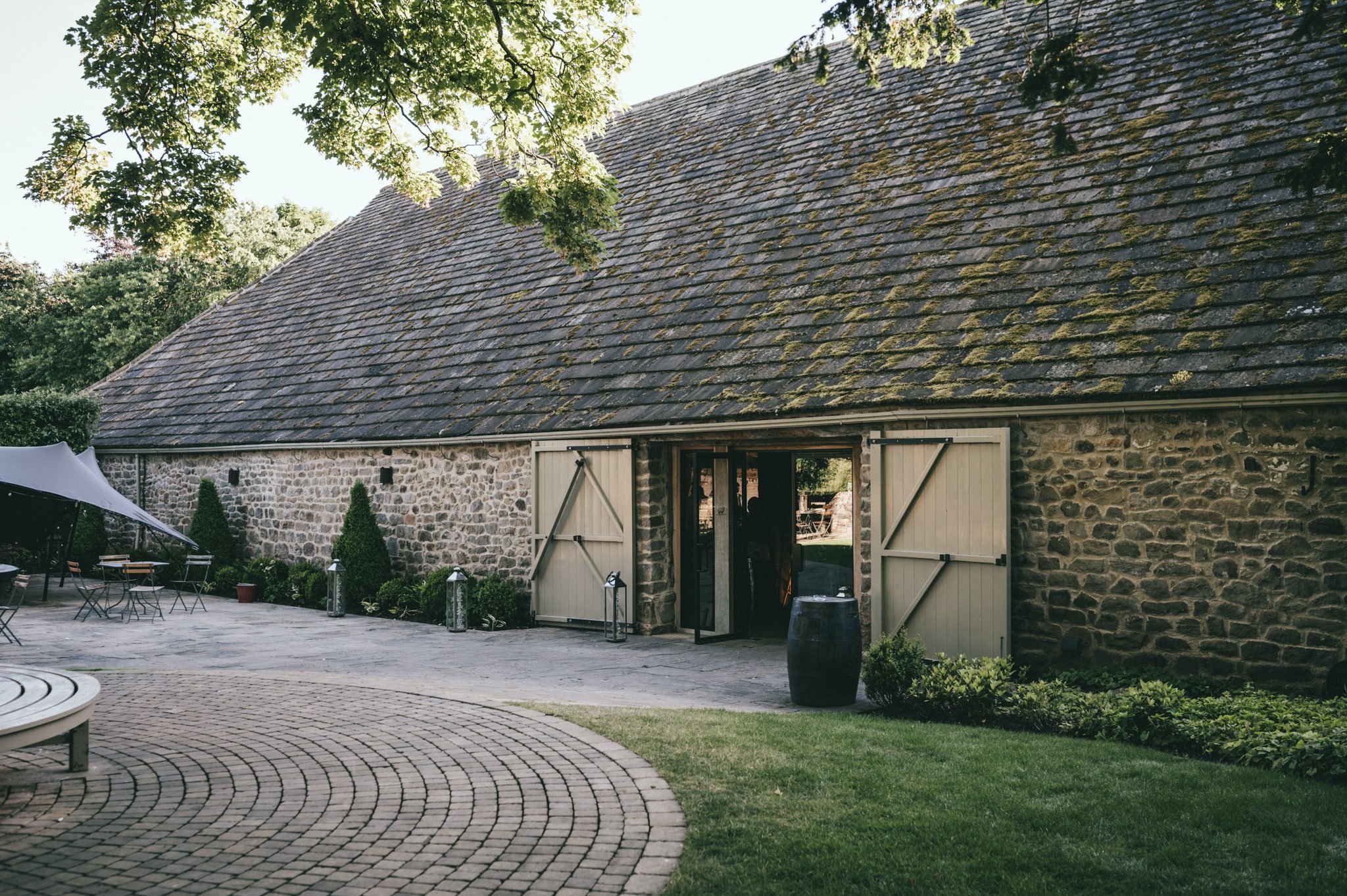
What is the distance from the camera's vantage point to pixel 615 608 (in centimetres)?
1182

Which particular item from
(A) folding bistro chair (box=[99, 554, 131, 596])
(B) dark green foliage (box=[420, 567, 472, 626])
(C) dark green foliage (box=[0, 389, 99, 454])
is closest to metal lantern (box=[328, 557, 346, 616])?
(B) dark green foliage (box=[420, 567, 472, 626])

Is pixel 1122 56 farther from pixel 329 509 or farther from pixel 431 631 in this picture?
pixel 329 509

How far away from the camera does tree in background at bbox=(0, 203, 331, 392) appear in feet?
97.5

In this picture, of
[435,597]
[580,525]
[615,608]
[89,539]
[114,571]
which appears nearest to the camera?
[615,608]

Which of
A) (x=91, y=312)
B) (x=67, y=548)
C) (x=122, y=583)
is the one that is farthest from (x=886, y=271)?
(x=91, y=312)

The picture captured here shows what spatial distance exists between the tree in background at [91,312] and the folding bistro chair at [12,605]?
1575 centimetres

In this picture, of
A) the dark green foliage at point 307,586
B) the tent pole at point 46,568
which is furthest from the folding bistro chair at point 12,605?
the dark green foliage at point 307,586

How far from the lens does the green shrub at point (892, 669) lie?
7988 millimetres

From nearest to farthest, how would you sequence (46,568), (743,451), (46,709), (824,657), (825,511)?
(46,709), (824,657), (743,451), (46,568), (825,511)

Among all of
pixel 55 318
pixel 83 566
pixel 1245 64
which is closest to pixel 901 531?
pixel 1245 64

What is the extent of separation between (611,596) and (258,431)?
25.0 ft

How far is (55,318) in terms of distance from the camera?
98.4 feet

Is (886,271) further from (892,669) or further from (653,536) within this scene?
(892,669)

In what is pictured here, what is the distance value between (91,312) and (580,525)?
78.1ft
